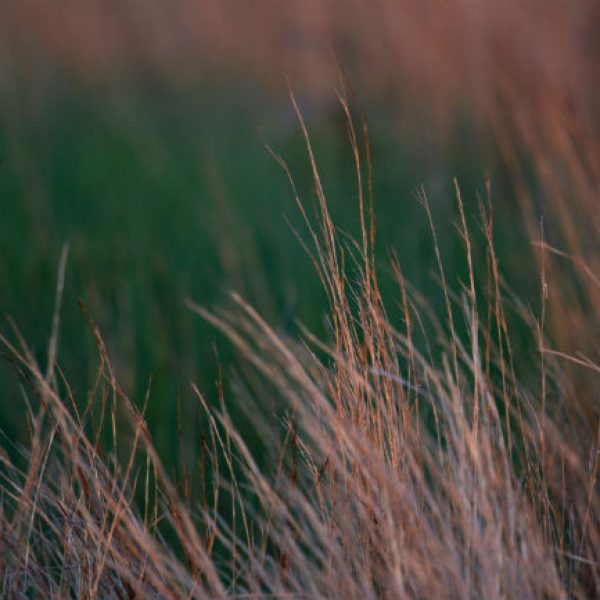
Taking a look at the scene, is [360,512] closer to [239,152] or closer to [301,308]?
[301,308]

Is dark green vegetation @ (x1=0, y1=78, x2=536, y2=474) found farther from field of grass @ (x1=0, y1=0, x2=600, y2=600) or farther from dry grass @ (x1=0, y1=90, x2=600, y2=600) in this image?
dry grass @ (x1=0, y1=90, x2=600, y2=600)

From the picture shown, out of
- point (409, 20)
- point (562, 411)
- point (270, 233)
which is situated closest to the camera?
point (562, 411)

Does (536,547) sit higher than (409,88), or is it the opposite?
(409,88)

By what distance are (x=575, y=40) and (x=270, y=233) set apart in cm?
91

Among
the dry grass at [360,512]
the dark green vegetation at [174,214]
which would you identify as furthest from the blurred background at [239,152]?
the dry grass at [360,512]

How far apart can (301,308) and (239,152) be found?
0.83 meters

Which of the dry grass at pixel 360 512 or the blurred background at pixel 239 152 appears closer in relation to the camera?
the dry grass at pixel 360 512

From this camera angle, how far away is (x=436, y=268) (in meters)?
2.30

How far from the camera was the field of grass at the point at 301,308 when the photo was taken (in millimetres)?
1231

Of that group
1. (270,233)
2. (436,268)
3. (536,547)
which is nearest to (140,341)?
(270,233)

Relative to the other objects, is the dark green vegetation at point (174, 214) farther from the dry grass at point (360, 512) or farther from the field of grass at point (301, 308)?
the dry grass at point (360, 512)

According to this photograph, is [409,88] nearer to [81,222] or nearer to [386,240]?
[386,240]

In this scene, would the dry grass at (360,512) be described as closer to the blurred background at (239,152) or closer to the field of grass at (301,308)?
the field of grass at (301,308)

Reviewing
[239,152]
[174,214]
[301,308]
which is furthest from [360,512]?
[239,152]
